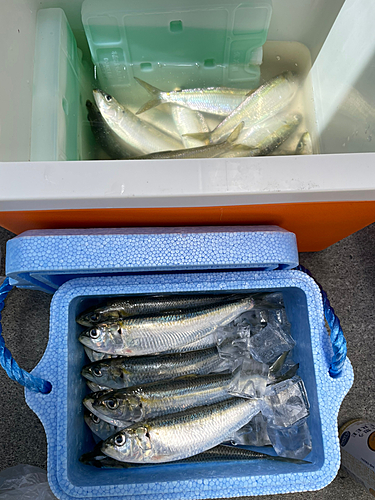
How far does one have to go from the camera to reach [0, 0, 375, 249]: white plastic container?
2.26 feet

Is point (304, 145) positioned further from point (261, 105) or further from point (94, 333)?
point (94, 333)

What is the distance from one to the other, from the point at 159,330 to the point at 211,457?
324 mm

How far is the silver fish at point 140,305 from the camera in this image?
33.0 inches

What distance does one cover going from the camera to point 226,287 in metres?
0.80

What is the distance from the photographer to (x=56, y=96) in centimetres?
106

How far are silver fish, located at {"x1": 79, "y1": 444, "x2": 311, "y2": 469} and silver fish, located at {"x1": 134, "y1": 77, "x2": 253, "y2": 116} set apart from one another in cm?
99

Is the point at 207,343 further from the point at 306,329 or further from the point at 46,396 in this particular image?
the point at 46,396

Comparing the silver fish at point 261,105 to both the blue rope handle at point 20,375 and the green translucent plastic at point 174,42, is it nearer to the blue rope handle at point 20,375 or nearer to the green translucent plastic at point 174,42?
the green translucent plastic at point 174,42

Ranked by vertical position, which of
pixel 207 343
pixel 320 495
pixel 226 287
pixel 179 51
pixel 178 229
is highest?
pixel 179 51

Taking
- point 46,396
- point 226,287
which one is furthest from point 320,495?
point 46,396

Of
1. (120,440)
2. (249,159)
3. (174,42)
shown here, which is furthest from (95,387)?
(174,42)

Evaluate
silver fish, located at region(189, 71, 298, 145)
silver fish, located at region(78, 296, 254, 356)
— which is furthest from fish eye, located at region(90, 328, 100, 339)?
silver fish, located at region(189, 71, 298, 145)

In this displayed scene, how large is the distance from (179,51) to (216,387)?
3.58 feet

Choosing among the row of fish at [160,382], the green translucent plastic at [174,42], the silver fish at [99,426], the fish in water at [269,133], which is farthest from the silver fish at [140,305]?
the green translucent plastic at [174,42]
